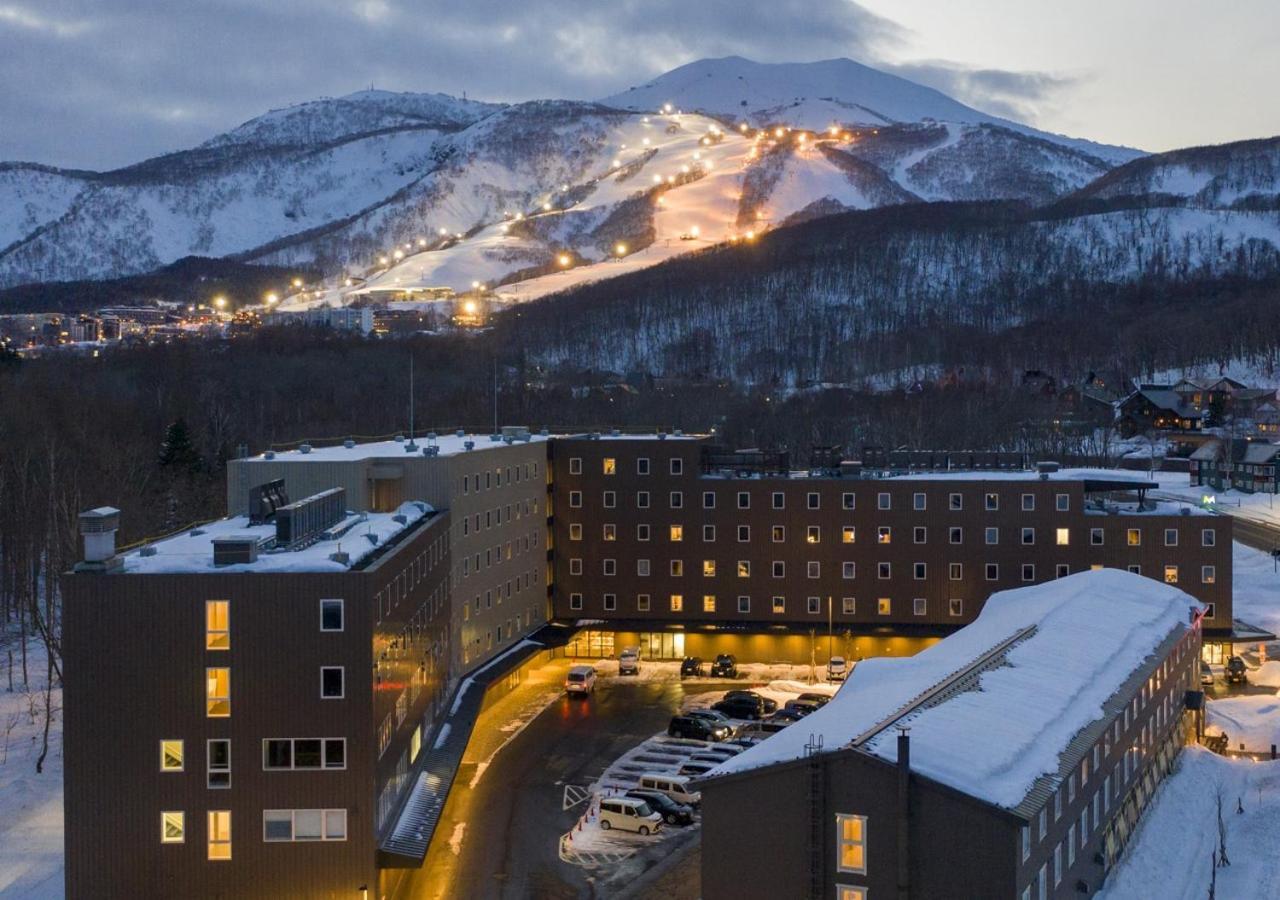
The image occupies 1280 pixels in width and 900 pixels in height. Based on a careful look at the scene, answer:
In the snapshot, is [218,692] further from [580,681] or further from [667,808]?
[580,681]

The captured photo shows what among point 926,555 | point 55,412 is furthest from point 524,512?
point 55,412

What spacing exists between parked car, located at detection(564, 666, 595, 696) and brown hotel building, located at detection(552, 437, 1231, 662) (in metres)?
5.29

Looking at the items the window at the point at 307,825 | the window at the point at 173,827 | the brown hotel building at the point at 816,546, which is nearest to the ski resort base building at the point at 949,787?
the window at the point at 307,825

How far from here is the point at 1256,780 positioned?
99.1ft

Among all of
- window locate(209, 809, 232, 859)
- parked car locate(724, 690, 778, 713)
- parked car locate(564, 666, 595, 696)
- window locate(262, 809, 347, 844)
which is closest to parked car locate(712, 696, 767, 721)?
parked car locate(724, 690, 778, 713)

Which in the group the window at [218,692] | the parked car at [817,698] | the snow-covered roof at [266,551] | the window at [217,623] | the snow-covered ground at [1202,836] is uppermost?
the snow-covered roof at [266,551]

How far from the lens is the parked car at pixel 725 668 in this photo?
1587 inches

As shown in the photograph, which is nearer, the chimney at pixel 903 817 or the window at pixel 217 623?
the chimney at pixel 903 817

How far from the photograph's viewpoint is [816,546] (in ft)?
142

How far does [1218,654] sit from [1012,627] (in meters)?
15.3

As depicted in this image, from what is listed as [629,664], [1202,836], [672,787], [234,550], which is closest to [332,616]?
[234,550]

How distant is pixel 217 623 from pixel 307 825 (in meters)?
3.71

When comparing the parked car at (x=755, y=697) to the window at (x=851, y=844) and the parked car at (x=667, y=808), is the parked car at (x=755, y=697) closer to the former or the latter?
the parked car at (x=667, y=808)

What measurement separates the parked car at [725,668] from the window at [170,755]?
21.4 metres
